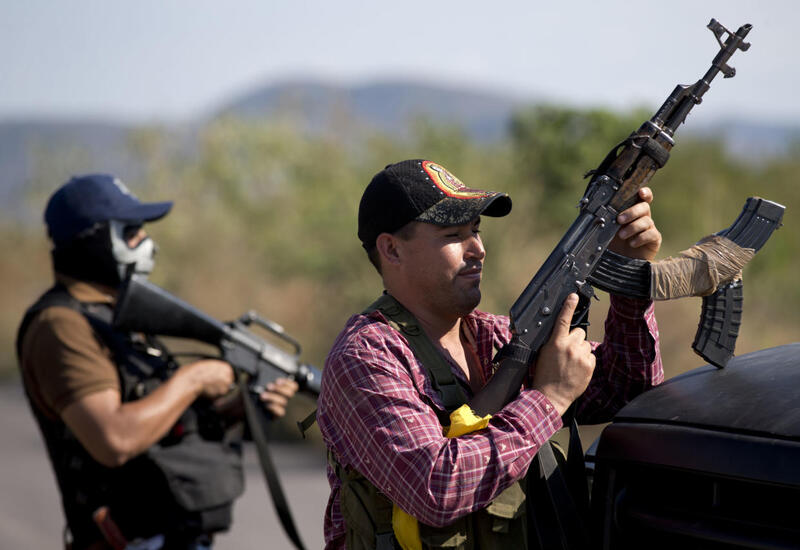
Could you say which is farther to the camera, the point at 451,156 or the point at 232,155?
the point at 232,155

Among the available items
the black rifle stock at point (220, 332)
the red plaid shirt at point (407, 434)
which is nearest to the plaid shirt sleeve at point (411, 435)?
the red plaid shirt at point (407, 434)

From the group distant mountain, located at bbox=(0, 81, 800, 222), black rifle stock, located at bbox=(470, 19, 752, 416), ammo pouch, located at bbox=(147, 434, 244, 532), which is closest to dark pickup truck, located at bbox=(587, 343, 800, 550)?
black rifle stock, located at bbox=(470, 19, 752, 416)

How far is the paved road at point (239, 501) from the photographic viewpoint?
20.8 ft

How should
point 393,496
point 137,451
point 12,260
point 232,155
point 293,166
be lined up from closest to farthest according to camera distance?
point 393,496 < point 137,451 < point 12,260 < point 293,166 < point 232,155

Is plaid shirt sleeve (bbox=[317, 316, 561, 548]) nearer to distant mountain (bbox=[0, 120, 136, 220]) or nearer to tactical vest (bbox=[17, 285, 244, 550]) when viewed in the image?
tactical vest (bbox=[17, 285, 244, 550])

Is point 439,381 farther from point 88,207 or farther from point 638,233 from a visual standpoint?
point 88,207

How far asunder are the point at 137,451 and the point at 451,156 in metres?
10.4

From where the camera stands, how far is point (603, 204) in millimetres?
2361

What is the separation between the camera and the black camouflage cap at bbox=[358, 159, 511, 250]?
91.7 inches

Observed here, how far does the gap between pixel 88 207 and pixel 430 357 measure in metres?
1.93

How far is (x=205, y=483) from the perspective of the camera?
339 cm

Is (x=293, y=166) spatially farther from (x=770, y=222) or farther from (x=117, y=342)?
(x=770, y=222)

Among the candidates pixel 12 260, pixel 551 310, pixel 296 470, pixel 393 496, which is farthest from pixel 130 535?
pixel 12 260

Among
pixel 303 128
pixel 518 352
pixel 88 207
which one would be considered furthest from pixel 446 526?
pixel 303 128
